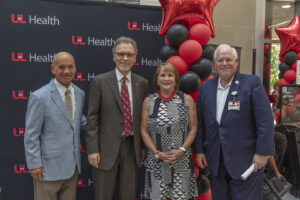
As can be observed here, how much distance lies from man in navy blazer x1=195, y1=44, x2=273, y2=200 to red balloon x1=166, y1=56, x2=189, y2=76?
48 centimetres

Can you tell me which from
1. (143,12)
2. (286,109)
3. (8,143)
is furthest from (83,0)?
(286,109)

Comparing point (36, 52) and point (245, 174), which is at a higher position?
point (36, 52)

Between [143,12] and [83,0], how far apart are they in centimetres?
69

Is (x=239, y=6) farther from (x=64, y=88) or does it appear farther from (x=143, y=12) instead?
(x=64, y=88)

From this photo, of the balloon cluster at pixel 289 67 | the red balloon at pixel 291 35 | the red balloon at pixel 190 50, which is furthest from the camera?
the balloon cluster at pixel 289 67

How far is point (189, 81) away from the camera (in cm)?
248

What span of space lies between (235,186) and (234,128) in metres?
0.48

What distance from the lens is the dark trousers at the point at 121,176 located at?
2168mm

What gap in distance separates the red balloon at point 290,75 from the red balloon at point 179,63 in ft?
11.8

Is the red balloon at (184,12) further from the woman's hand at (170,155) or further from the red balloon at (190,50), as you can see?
the woman's hand at (170,155)

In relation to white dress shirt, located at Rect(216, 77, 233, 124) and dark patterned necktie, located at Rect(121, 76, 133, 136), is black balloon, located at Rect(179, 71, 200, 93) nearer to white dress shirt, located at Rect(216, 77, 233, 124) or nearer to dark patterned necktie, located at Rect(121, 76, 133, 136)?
white dress shirt, located at Rect(216, 77, 233, 124)

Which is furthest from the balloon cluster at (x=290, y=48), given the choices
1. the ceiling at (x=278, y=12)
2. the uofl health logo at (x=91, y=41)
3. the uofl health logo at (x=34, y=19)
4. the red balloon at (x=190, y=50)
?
the uofl health logo at (x=34, y=19)

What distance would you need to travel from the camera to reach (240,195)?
1.98 m

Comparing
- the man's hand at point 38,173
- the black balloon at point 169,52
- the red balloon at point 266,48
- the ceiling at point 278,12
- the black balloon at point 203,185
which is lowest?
the black balloon at point 203,185
